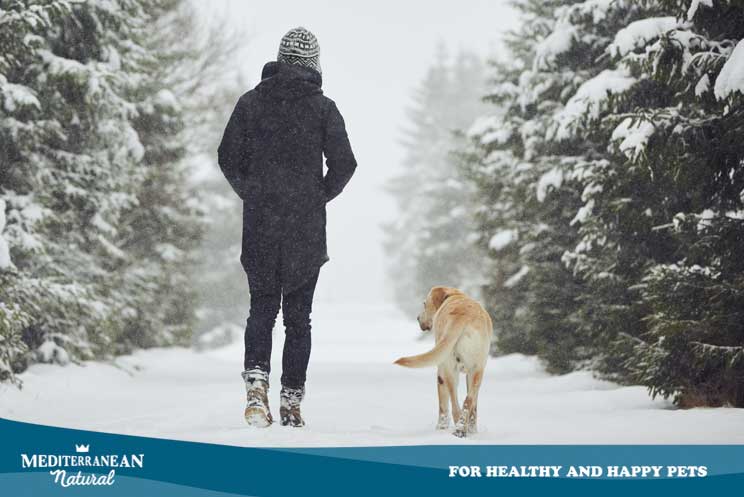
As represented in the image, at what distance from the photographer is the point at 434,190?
31125mm

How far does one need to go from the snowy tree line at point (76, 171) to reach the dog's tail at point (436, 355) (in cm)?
393

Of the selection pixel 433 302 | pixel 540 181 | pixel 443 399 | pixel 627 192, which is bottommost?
pixel 443 399

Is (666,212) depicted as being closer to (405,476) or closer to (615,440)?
(615,440)

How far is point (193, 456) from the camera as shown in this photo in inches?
147

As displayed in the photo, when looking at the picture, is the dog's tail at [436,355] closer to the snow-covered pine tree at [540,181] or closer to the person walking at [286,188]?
the person walking at [286,188]

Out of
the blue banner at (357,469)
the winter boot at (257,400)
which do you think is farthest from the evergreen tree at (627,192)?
the winter boot at (257,400)

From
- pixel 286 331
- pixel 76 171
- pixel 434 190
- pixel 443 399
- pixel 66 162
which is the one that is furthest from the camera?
pixel 434 190

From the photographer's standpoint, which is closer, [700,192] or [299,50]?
[299,50]

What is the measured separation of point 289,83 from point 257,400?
200cm

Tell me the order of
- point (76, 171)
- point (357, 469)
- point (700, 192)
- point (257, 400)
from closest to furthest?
point (357, 469) < point (257, 400) < point (700, 192) < point (76, 171)

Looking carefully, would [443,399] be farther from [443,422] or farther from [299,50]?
[299,50]

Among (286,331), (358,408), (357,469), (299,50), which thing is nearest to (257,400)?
(286,331)

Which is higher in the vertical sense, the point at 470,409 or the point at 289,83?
the point at 289,83

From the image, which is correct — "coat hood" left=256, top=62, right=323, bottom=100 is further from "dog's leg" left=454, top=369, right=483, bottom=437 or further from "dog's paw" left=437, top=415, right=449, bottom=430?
"dog's paw" left=437, top=415, right=449, bottom=430
